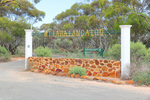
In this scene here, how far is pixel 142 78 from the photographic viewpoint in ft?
23.4

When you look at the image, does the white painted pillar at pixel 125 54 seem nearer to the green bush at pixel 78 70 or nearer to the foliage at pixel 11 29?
the green bush at pixel 78 70

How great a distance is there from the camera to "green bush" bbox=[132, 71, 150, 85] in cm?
701

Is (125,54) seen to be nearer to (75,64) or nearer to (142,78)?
(142,78)

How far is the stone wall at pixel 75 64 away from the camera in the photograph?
8.83 meters

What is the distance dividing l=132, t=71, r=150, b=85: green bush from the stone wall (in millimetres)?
1315

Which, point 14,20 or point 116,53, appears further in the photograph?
point 14,20

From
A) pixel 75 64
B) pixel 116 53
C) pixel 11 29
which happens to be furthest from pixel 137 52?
pixel 11 29

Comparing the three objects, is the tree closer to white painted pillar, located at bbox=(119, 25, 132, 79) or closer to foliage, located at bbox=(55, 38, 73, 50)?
foliage, located at bbox=(55, 38, 73, 50)

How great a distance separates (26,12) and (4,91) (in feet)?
81.2

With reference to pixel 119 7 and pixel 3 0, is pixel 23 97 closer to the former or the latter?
pixel 119 7

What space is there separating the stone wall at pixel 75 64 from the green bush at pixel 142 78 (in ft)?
4.32

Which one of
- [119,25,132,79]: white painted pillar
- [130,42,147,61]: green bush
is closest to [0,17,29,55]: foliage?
[130,42,147,61]: green bush

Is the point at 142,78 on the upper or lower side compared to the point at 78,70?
lower

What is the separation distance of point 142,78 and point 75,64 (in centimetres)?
390
